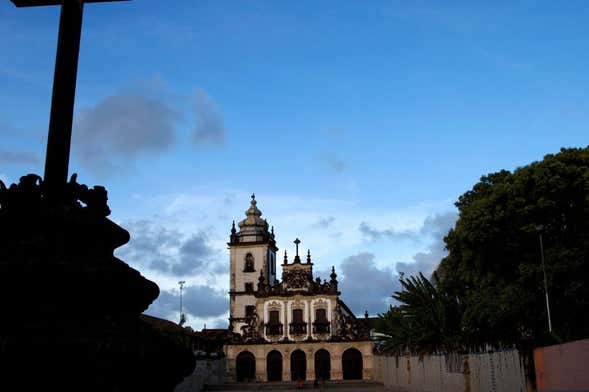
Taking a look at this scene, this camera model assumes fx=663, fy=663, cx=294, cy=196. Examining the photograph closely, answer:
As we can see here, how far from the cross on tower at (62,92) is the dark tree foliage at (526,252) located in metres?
19.0

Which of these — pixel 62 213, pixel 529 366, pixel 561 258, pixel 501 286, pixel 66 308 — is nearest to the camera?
pixel 66 308

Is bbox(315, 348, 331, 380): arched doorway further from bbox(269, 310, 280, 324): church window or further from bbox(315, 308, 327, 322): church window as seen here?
bbox(269, 310, 280, 324): church window

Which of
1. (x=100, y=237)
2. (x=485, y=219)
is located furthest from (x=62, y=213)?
(x=485, y=219)

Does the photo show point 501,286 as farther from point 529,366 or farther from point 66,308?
point 66,308

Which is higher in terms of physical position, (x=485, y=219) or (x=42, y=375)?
(x=485, y=219)

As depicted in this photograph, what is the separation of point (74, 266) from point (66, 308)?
0.39 meters

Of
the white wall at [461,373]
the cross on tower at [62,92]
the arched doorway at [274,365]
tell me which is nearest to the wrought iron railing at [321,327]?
the arched doorway at [274,365]

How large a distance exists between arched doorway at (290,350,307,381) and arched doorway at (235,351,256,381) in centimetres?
293

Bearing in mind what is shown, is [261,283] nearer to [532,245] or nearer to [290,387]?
[290,387]

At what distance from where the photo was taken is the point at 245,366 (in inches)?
2020

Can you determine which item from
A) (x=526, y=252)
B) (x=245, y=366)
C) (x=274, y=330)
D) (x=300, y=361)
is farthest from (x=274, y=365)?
(x=526, y=252)

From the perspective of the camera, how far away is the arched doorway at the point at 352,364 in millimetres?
50156

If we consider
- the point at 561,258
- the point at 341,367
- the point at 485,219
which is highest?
the point at 485,219

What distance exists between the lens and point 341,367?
50188 millimetres
